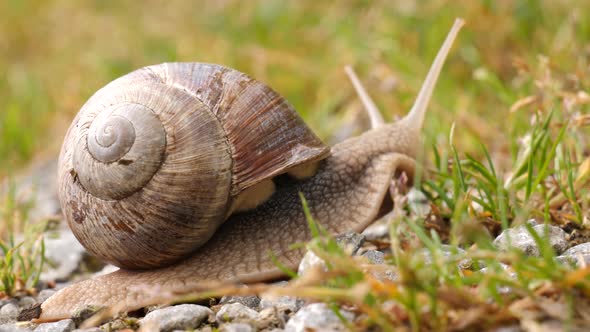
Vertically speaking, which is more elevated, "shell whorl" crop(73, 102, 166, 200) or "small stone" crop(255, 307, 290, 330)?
"shell whorl" crop(73, 102, 166, 200)

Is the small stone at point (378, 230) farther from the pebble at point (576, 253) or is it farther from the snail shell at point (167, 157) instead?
the pebble at point (576, 253)

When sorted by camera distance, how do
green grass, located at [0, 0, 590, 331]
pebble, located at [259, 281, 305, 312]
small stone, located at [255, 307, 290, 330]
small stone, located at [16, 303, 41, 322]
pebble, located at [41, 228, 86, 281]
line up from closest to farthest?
1. green grass, located at [0, 0, 590, 331]
2. small stone, located at [255, 307, 290, 330]
3. pebble, located at [259, 281, 305, 312]
4. small stone, located at [16, 303, 41, 322]
5. pebble, located at [41, 228, 86, 281]

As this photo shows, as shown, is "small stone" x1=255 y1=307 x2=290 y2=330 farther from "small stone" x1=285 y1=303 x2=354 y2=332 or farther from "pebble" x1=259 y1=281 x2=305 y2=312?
"small stone" x1=285 y1=303 x2=354 y2=332

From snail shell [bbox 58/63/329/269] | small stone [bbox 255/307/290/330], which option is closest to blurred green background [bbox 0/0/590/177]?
snail shell [bbox 58/63/329/269]

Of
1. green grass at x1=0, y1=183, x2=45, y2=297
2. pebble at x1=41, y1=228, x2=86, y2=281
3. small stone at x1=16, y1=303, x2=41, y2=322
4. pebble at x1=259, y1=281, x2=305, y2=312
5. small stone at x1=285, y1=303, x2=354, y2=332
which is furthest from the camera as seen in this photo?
pebble at x1=41, y1=228, x2=86, y2=281

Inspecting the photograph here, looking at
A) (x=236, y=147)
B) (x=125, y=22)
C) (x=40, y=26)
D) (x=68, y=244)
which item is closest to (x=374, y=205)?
(x=236, y=147)

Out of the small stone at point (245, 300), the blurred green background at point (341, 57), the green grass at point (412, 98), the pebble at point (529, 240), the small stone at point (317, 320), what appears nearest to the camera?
the green grass at point (412, 98)

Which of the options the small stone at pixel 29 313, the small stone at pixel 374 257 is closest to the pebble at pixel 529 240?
the small stone at pixel 374 257

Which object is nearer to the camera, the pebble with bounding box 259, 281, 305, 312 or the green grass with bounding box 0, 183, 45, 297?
the pebble with bounding box 259, 281, 305, 312
